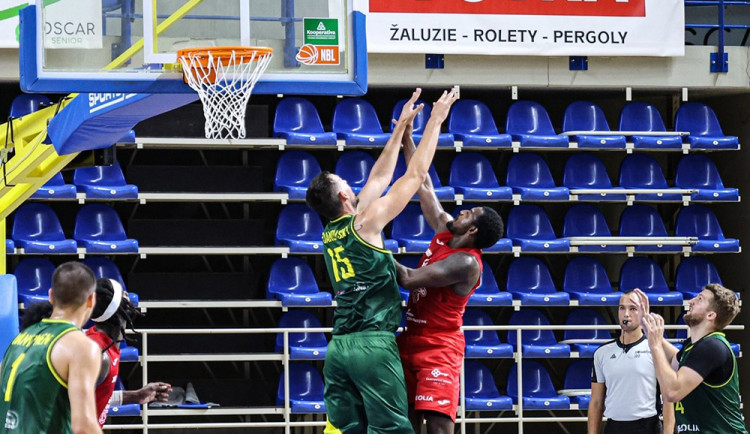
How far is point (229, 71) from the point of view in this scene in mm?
7195

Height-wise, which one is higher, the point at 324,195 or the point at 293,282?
the point at 324,195

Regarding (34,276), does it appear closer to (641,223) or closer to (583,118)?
(583,118)

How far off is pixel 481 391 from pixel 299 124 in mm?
3638

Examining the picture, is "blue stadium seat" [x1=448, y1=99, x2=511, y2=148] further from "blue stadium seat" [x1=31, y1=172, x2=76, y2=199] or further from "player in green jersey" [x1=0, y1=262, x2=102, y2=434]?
"player in green jersey" [x1=0, y1=262, x2=102, y2=434]

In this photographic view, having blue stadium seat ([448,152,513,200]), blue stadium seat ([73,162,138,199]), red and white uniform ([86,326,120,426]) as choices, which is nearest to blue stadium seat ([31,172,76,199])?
blue stadium seat ([73,162,138,199])

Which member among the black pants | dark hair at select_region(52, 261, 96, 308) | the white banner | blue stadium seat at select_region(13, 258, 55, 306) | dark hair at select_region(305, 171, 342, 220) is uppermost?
the white banner

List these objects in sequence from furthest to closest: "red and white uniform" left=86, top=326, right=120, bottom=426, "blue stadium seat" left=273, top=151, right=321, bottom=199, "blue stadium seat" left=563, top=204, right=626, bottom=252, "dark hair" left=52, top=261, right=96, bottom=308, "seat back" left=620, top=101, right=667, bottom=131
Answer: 1. "seat back" left=620, top=101, right=667, bottom=131
2. "blue stadium seat" left=563, top=204, right=626, bottom=252
3. "blue stadium seat" left=273, top=151, right=321, bottom=199
4. "red and white uniform" left=86, top=326, right=120, bottom=426
5. "dark hair" left=52, top=261, right=96, bottom=308

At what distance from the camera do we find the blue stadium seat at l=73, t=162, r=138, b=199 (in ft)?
40.1

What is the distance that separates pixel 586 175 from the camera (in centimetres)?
1364

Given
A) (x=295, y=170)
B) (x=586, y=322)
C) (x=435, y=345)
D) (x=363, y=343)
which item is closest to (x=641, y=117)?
(x=586, y=322)

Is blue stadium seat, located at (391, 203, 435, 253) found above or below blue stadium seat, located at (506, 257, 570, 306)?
above

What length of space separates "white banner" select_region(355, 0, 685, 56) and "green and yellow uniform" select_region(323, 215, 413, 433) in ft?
21.5

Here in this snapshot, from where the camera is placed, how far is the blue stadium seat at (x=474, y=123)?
13.2 m

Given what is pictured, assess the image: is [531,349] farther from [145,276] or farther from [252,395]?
[145,276]
